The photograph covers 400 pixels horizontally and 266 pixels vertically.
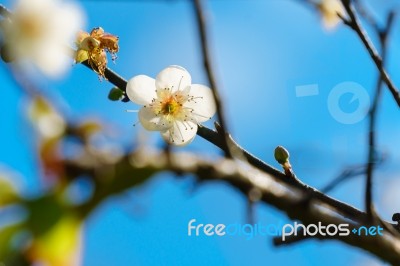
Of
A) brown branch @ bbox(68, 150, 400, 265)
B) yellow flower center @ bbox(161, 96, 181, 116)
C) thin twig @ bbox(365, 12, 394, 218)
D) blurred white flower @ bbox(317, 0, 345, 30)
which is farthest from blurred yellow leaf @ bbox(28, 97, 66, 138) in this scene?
yellow flower center @ bbox(161, 96, 181, 116)

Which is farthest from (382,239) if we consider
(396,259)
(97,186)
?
(97,186)

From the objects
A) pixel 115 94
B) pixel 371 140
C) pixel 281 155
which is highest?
pixel 371 140

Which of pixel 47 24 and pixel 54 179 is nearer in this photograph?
pixel 54 179

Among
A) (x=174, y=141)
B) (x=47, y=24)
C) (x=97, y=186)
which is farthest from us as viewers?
(x=174, y=141)

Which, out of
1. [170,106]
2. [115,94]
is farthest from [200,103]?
[115,94]

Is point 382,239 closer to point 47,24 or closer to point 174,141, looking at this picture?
point 47,24

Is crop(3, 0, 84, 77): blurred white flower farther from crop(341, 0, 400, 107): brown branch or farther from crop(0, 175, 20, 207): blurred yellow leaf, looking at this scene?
crop(341, 0, 400, 107): brown branch

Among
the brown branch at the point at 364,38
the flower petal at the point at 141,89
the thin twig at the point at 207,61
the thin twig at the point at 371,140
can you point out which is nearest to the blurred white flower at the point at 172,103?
the flower petal at the point at 141,89

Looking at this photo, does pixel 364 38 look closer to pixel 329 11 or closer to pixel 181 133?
pixel 329 11
